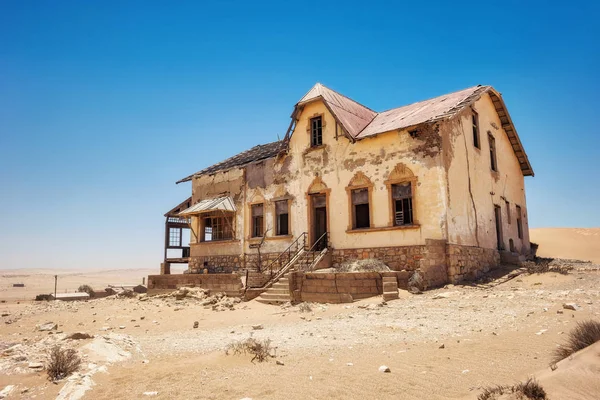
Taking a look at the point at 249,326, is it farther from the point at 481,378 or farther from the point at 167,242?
the point at 167,242

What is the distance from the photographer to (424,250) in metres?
14.5

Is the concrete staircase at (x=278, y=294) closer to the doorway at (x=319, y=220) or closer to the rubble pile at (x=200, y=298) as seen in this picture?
the rubble pile at (x=200, y=298)

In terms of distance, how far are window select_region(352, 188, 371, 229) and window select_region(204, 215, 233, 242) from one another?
7.22 m

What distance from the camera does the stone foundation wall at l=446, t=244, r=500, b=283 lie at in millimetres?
14789

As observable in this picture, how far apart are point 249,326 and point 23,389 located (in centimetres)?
562

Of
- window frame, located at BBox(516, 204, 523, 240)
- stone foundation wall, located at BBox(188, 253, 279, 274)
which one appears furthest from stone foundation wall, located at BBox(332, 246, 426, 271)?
window frame, located at BBox(516, 204, 523, 240)

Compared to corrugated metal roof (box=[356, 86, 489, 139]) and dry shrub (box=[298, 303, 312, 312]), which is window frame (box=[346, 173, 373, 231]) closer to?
corrugated metal roof (box=[356, 86, 489, 139])

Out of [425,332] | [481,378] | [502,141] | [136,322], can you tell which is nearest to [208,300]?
[136,322]

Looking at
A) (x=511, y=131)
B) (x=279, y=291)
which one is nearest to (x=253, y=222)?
(x=279, y=291)

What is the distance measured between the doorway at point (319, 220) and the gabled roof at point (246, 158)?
3.72m

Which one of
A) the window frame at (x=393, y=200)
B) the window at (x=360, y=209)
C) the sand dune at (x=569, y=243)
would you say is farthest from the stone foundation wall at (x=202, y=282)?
the sand dune at (x=569, y=243)

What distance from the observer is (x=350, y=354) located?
6477 millimetres

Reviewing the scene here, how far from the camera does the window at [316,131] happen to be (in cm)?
1917

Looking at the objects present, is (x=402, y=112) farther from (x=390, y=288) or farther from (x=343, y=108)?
(x=390, y=288)
